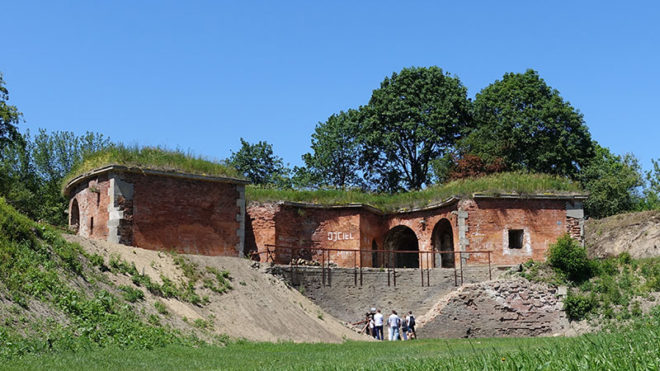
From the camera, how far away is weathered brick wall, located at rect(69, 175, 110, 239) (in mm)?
25844

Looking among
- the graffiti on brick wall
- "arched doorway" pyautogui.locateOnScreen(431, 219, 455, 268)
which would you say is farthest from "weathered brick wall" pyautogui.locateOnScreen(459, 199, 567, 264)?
the graffiti on brick wall

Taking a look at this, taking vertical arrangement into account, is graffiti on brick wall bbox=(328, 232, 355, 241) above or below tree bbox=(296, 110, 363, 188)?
below

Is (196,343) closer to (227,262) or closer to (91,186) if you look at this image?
(227,262)

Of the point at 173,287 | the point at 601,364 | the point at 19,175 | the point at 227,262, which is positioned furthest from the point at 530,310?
the point at 19,175

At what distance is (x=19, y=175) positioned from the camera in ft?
151

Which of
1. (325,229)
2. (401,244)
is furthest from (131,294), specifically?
(401,244)

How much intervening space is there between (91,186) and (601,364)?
23.7 m

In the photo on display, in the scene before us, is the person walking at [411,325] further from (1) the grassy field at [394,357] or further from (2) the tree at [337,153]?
(2) the tree at [337,153]

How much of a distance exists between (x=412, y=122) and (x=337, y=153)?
5946 millimetres

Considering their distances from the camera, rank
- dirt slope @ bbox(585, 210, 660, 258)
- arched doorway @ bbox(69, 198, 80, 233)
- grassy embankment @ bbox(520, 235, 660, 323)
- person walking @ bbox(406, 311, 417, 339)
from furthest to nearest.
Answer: dirt slope @ bbox(585, 210, 660, 258) < arched doorway @ bbox(69, 198, 80, 233) < person walking @ bbox(406, 311, 417, 339) < grassy embankment @ bbox(520, 235, 660, 323)

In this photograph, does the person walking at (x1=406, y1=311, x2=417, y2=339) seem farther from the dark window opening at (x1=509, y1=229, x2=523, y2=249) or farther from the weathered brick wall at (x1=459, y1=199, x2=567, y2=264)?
the dark window opening at (x1=509, y1=229, x2=523, y2=249)

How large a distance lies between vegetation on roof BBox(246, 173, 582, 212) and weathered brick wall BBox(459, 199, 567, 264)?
530 mm

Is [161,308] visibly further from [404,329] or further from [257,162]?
[257,162]

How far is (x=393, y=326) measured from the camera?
25.1m
